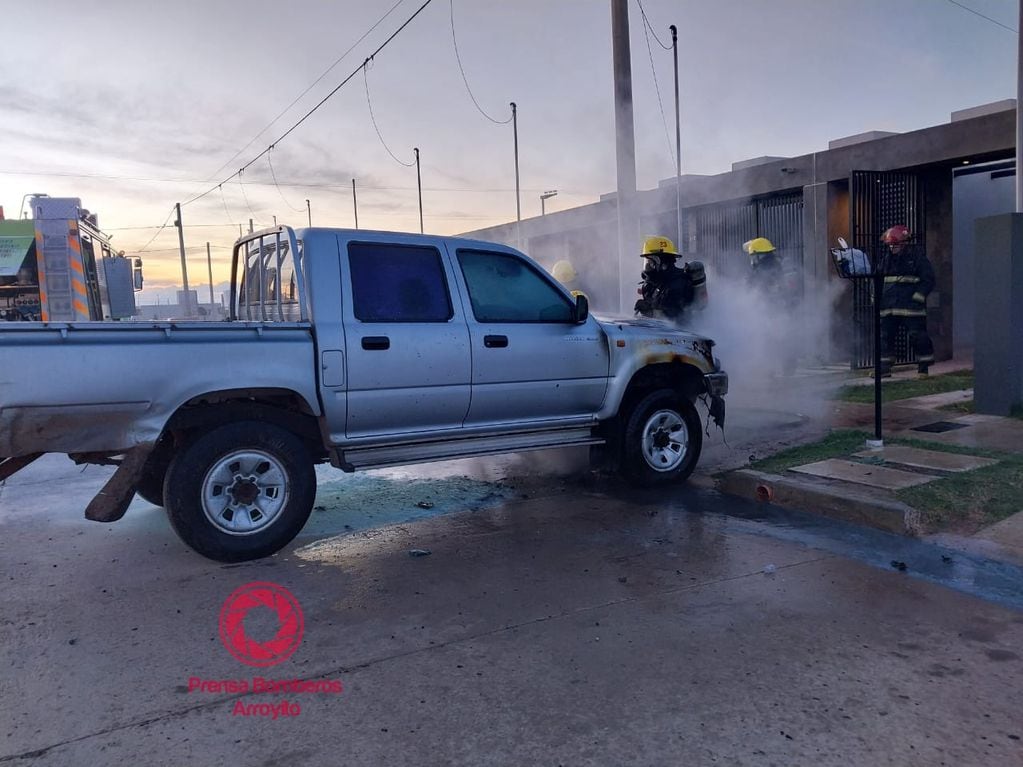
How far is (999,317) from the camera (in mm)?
8688

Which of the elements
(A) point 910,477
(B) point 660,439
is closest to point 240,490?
(B) point 660,439

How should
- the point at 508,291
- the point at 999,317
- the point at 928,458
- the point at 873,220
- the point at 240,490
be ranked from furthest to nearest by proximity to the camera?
the point at 873,220 → the point at 999,317 → the point at 928,458 → the point at 508,291 → the point at 240,490

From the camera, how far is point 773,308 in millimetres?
12117

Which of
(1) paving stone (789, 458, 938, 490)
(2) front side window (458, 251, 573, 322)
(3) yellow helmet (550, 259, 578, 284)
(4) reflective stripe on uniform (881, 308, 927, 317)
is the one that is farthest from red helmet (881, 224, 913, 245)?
(2) front side window (458, 251, 573, 322)

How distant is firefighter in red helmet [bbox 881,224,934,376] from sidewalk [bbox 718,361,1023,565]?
3.88 metres

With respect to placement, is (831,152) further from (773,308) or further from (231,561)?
(231,561)

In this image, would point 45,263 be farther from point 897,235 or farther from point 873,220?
point 873,220

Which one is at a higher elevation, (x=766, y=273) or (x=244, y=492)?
(x=766, y=273)

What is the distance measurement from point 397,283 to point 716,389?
9.55 ft

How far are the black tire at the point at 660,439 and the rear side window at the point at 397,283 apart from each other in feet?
5.90

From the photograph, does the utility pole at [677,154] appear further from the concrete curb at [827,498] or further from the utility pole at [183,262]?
the utility pole at [183,262]

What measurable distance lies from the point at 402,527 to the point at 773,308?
26.9 ft

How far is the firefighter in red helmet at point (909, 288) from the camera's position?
12102mm

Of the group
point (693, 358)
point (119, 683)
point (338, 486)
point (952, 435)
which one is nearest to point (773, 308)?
point (952, 435)
